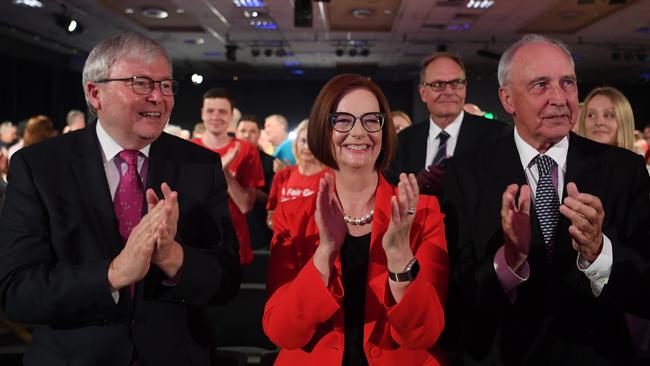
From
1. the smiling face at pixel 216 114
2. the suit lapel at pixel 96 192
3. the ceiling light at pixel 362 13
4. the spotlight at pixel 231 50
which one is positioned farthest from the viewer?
the spotlight at pixel 231 50

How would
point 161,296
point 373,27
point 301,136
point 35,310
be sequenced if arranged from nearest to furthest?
point 35,310
point 161,296
point 301,136
point 373,27

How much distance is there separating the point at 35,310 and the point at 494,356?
4.02ft

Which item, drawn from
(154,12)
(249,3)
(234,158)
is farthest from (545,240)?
(154,12)

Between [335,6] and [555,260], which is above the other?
[335,6]

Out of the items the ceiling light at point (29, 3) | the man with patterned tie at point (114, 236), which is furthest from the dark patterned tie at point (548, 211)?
the ceiling light at point (29, 3)

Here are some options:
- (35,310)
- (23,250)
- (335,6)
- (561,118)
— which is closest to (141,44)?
(23,250)

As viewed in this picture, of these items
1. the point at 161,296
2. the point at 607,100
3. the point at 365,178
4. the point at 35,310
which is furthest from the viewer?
the point at 607,100

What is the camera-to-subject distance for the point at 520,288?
166 centimetres

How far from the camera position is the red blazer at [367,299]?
1588 millimetres

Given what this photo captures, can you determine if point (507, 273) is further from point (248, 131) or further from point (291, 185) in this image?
point (248, 131)

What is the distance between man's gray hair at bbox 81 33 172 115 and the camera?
5.21 feet

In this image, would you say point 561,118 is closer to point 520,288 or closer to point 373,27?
point 520,288

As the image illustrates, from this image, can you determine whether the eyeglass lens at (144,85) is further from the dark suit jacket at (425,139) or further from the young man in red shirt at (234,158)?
the young man in red shirt at (234,158)

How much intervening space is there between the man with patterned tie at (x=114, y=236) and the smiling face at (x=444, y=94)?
1936mm
